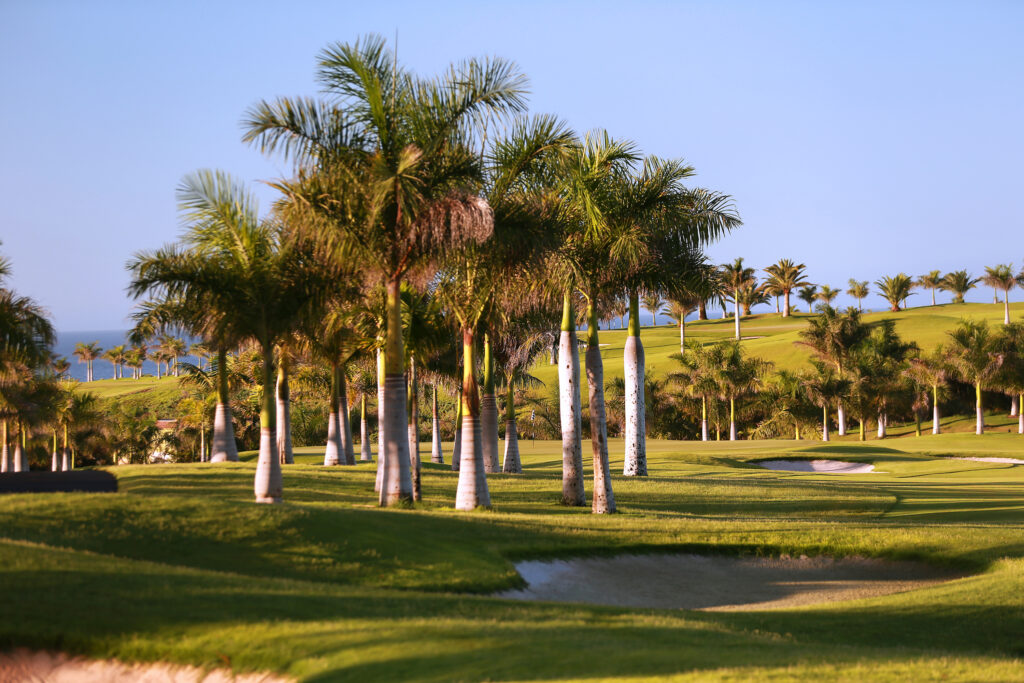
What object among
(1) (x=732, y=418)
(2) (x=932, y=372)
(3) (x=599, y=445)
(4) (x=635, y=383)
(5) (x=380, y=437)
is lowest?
(1) (x=732, y=418)

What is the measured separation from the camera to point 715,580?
1833cm

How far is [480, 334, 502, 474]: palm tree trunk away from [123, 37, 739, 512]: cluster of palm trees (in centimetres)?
700

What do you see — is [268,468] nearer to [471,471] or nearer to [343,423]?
[471,471]

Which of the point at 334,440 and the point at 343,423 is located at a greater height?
the point at 343,423

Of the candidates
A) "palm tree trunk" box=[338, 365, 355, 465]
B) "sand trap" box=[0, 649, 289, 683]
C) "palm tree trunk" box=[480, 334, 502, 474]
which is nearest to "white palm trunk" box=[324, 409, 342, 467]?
"palm tree trunk" box=[338, 365, 355, 465]

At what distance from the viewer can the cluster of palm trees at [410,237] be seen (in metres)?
21.1

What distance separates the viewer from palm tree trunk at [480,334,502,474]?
34.0m

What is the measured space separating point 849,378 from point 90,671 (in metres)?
71.7

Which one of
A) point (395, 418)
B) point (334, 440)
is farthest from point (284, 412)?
point (395, 418)

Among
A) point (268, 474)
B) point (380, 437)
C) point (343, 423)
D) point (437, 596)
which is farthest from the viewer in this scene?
point (343, 423)

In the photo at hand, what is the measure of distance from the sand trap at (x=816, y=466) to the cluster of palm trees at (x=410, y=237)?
24.8m

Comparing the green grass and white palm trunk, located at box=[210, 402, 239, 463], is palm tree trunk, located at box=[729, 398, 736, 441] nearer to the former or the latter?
white palm trunk, located at box=[210, 402, 239, 463]

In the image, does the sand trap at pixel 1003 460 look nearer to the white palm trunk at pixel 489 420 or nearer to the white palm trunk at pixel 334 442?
the white palm trunk at pixel 489 420

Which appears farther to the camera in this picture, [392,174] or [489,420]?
[489,420]
